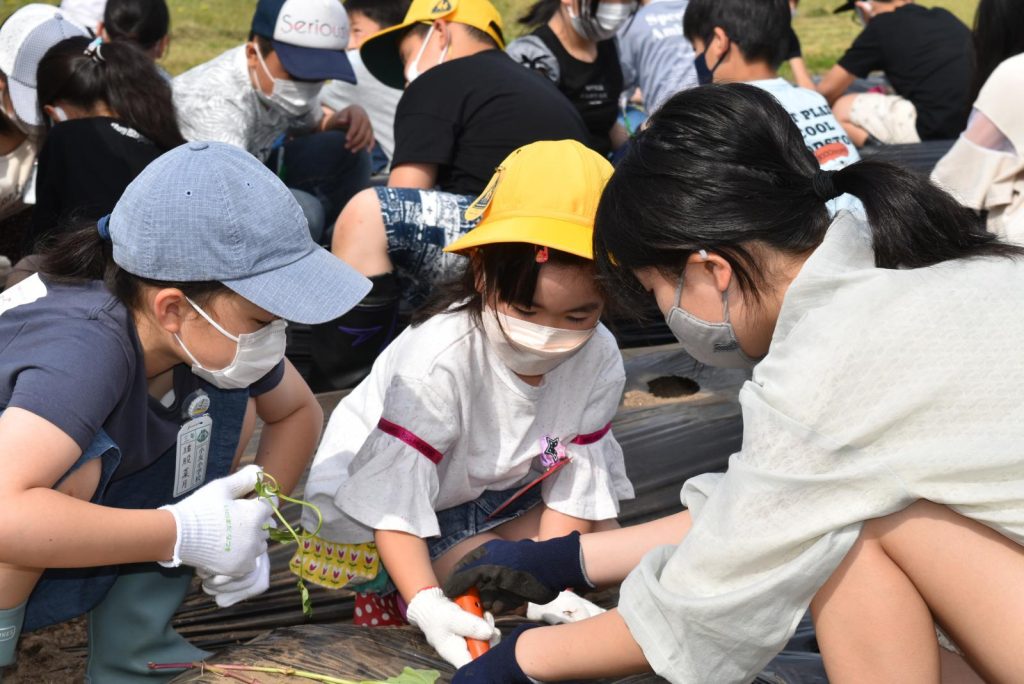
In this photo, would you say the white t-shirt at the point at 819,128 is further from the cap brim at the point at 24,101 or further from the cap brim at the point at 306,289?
the cap brim at the point at 24,101

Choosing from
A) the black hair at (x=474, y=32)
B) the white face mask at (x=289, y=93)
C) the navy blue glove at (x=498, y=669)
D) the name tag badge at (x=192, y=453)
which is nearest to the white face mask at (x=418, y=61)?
the black hair at (x=474, y=32)

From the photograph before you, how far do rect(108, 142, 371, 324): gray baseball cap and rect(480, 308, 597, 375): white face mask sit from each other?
306 mm

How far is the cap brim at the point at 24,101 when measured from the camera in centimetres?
293

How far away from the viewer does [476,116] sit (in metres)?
2.96

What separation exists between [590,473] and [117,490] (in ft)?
2.73

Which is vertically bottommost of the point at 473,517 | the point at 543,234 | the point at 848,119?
the point at 848,119

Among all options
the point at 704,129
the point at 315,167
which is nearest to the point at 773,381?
the point at 704,129

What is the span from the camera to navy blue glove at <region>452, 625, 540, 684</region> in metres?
1.47

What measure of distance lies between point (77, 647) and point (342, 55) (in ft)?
7.49

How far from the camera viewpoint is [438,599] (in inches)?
68.3

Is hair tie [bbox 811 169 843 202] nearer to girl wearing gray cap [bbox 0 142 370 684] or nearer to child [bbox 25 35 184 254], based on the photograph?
girl wearing gray cap [bbox 0 142 370 684]

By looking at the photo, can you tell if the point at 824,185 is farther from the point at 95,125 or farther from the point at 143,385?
the point at 95,125

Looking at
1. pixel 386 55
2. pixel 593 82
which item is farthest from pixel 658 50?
pixel 386 55

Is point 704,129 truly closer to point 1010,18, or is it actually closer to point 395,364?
point 395,364
